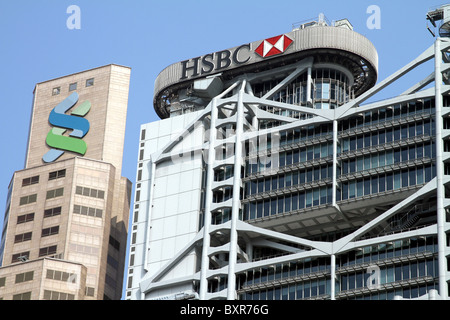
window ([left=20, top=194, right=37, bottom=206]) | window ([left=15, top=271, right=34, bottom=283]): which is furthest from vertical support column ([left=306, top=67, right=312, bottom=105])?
window ([left=20, top=194, right=37, bottom=206])

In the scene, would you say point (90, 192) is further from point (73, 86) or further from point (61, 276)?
point (73, 86)

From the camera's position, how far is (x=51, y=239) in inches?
6019

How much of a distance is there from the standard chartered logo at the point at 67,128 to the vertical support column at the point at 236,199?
40.8 meters

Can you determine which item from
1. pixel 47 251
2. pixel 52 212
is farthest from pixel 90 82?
pixel 47 251

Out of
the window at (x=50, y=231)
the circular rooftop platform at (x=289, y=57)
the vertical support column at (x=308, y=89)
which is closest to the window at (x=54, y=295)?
the window at (x=50, y=231)

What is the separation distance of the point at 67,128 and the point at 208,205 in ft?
165

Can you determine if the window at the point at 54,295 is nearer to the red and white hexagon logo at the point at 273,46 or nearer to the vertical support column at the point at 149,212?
A: the vertical support column at the point at 149,212

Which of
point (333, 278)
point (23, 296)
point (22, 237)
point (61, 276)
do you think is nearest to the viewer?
point (333, 278)

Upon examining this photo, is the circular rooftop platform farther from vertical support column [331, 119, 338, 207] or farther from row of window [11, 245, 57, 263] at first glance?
row of window [11, 245, 57, 263]

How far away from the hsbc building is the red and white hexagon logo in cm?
21

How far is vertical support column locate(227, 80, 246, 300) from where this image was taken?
122m

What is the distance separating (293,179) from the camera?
127250mm
